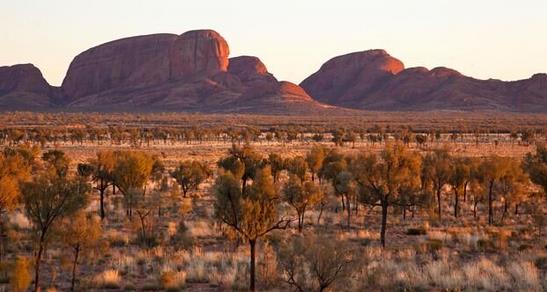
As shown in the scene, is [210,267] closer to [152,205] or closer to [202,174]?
[152,205]

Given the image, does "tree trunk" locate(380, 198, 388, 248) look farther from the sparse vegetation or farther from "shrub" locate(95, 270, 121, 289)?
"shrub" locate(95, 270, 121, 289)

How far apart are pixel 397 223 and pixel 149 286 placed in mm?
15183

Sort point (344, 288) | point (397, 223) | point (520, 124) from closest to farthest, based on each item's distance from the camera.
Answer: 1. point (344, 288)
2. point (397, 223)
3. point (520, 124)

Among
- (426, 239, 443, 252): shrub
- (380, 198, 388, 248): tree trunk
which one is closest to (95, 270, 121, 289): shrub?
(380, 198, 388, 248): tree trunk

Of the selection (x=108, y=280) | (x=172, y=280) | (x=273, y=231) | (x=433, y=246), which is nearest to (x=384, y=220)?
(x=433, y=246)

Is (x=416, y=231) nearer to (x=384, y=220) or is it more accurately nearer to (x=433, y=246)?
(x=384, y=220)

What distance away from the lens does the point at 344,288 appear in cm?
1582

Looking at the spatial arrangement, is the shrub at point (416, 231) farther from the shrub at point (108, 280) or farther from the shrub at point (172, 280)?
the shrub at point (108, 280)

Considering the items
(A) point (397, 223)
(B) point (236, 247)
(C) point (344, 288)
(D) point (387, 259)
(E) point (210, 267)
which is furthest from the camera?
(A) point (397, 223)

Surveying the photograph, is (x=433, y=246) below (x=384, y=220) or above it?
below

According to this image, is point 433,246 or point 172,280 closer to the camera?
point 172,280

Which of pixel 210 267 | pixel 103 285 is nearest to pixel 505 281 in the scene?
pixel 210 267

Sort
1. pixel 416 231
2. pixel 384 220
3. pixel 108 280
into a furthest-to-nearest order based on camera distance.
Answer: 1. pixel 416 231
2. pixel 384 220
3. pixel 108 280

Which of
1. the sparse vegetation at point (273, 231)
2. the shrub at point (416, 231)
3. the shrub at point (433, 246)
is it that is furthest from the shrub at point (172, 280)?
the shrub at point (416, 231)
